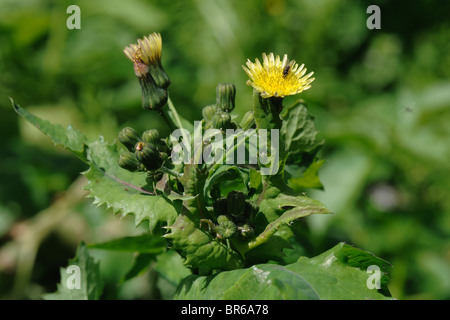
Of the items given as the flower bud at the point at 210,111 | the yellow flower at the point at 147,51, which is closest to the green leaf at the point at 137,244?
the flower bud at the point at 210,111

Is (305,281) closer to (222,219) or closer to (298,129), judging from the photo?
(222,219)

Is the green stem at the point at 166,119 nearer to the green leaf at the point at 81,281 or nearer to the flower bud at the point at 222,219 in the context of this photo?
the flower bud at the point at 222,219

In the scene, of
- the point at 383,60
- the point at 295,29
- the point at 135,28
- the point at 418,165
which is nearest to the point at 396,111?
the point at 418,165

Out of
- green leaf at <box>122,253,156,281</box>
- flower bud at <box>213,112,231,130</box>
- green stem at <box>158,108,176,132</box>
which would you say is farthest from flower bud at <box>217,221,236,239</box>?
green leaf at <box>122,253,156,281</box>

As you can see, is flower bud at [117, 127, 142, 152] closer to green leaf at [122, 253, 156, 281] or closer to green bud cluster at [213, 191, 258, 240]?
green bud cluster at [213, 191, 258, 240]
